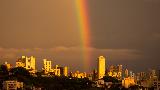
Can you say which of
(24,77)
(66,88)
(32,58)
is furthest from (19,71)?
(32,58)

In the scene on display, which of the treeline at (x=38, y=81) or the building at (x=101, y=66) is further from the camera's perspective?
the building at (x=101, y=66)

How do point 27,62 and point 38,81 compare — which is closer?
point 38,81

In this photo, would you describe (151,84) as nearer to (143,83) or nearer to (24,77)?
(143,83)

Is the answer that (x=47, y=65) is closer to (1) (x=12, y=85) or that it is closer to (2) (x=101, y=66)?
(2) (x=101, y=66)

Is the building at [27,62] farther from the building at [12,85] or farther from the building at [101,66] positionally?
the building at [12,85]

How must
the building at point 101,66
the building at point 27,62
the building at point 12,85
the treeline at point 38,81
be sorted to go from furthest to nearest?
the building at point 101,66
the building at point 27,62
the treeline at point 38,81
the building at point 12,85

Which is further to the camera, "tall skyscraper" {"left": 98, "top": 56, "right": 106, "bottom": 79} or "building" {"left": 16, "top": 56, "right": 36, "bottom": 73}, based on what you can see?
"tall skyscraper" {"left": 98, "top": 56, "right": 106, "bottom": 79}

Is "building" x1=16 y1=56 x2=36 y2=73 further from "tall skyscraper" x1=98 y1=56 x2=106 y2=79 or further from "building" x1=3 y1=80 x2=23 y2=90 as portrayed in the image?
"building" x1=3 y1=80 x2=23 y2=90

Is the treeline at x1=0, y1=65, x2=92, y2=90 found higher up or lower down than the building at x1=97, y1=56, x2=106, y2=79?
lower down

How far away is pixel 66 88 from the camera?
38438 millimetres

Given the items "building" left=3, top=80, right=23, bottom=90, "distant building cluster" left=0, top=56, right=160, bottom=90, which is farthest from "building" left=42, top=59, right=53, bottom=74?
"building" left=3, top=80, right=23, bottom=90

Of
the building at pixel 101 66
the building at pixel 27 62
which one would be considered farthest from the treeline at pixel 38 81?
the building at pixel 101 66

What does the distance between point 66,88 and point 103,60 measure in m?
27.6

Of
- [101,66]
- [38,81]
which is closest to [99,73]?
[101,66]
